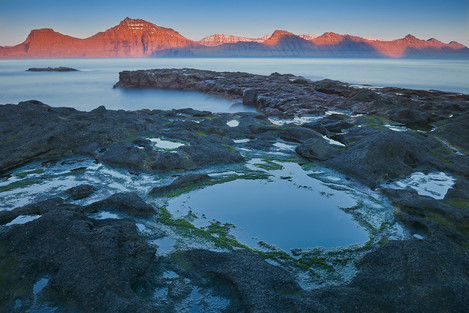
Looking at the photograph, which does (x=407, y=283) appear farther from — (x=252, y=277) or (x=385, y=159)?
(x=385, y=159)

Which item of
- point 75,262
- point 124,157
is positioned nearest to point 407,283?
point 75,262

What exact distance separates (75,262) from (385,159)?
1387 centimetres

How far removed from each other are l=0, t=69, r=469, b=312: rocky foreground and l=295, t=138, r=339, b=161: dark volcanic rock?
0.22 ft

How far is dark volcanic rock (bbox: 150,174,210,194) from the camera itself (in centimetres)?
1222

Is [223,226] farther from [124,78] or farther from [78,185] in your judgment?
[124,78]

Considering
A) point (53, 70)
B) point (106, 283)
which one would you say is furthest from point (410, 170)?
point (53, 70)

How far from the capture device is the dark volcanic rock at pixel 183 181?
1222cm

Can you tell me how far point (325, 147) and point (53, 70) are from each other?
5265 inches

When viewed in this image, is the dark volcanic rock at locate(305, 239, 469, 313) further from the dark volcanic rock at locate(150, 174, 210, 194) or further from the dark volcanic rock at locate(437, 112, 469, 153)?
the dark volcanic rock at locate(437, 112, 469, 153)

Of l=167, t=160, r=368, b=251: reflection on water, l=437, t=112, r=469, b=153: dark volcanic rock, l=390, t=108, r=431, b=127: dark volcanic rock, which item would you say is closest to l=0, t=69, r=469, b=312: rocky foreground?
l=437, t=112, r=469, b=153: dark volcanic rock

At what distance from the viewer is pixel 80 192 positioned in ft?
38.2

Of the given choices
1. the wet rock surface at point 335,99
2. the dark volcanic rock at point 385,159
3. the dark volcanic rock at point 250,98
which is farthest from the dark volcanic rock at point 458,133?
the dark volcanic rock at point 250,98

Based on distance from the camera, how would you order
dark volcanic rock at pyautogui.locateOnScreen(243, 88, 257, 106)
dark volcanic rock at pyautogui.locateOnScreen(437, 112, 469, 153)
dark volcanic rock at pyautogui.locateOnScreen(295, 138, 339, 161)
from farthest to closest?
dark volcanic rock at pyautogui.locateOnScreen(243, 88, 257, 106) → dark volcanic rock at pyautogui.locateOnScreen(437, 112, 469, 153) → dark volcanic rock at pyautogui.locateOnScreen(295, 138, 339, 161)

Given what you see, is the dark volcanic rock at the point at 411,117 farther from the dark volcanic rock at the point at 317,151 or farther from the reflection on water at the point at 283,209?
the reflection on water at the point at 283,209
